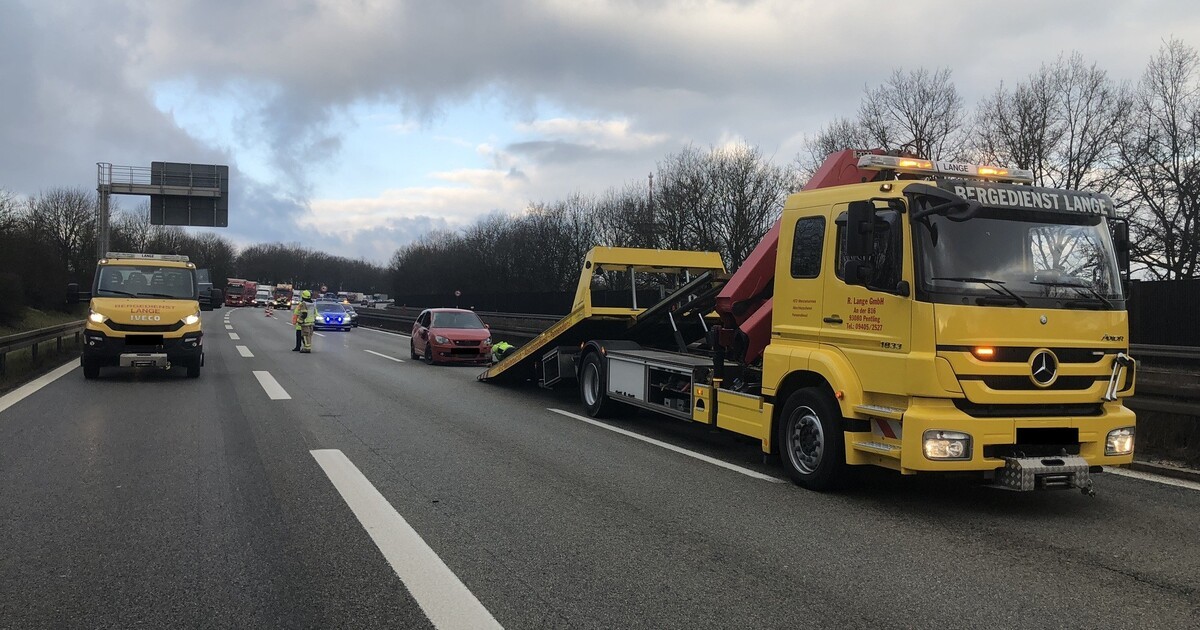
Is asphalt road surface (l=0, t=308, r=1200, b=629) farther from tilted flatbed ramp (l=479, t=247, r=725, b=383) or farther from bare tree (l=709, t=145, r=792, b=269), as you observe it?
bare tree (l=709, t=145, r=792, b=269)

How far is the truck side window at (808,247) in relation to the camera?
700 cm

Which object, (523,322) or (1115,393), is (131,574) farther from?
(523,322)

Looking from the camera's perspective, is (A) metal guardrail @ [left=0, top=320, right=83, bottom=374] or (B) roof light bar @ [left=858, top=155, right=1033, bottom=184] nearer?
(B) roof light bar @ [left=858, top=155, right=1033, bottom=184]

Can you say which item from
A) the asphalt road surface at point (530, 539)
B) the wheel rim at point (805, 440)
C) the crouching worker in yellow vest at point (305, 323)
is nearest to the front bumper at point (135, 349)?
the asphalt road surface at point (530, 539)

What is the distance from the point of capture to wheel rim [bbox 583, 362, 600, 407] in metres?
11.2

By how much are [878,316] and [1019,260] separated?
1.10 meters

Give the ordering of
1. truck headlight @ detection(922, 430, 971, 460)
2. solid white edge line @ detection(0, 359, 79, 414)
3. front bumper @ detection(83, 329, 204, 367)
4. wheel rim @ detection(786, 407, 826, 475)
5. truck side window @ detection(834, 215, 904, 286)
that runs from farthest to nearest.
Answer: front bumper @ detection(83, 329, 204, 367) < solid white edge line @ detection(0, 359, 79, 414) < wheel rim @ detection(786, 407, 826, 475) < truck side window @ detection(834, 215, 904, 286) < truck headlight @ detection(922, 430, 971, 460)

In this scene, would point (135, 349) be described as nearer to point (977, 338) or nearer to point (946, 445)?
point (946, 445)

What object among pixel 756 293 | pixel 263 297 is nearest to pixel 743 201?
pixel 756 293

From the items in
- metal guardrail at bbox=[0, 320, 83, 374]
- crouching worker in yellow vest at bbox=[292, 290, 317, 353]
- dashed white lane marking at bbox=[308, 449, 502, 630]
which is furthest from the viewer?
crouching worker in yellow vest at bbox=[292, 290, 317, 353]

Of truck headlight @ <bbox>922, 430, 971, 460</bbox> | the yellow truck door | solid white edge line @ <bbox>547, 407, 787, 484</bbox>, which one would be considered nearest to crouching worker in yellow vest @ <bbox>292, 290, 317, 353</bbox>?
solid white edge line @ <bbox>547, 407, 787, 484</bbox>

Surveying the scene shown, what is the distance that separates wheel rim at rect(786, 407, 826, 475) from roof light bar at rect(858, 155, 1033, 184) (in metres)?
2.32

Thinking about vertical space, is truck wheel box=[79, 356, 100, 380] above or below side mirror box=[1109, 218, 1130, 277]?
below

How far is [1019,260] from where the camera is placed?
6.12 meters
